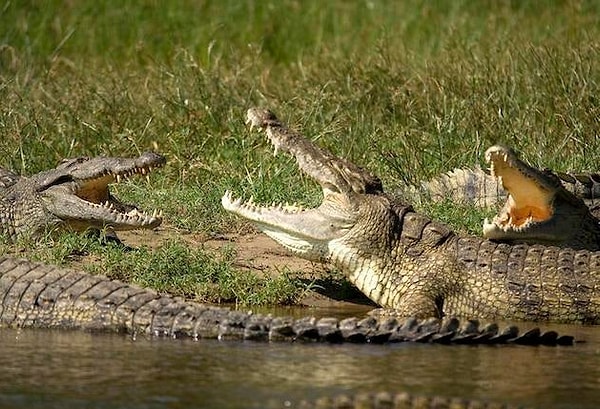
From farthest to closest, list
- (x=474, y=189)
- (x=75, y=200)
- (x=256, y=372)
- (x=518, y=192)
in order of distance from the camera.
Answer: (x=474, y=189) < (x=75, y=200) < (x=518, y=192) < (x=256, y=372)

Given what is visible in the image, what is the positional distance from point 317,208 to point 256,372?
2074 mm

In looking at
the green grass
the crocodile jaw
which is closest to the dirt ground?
the green grass

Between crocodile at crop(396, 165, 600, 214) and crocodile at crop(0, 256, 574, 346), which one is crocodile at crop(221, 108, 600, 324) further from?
crocodile at crop(396, 165, 600, 214)

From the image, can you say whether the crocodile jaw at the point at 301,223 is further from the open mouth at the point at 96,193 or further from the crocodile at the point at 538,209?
the crocodile at the point at 538,209

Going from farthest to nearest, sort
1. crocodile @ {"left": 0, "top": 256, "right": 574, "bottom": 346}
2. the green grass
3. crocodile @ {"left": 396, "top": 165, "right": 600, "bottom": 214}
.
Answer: the green grass < crocodile @ {"left": 396, "top": 165, "right": 600, "bottom": 214} < crocodile @ {"left": 0, "top": 256, "right": 574, "bottom": 346}

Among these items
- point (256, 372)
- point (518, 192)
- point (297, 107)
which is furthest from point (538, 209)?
point (256, 372)

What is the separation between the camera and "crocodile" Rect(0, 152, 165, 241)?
827 centimetres

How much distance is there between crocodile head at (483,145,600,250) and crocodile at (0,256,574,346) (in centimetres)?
140

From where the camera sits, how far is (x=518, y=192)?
323 inches

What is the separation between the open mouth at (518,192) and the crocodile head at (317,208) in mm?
625

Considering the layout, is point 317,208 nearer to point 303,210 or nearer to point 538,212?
point 303,210

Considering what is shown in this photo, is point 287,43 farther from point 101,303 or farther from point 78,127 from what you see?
point 101,303

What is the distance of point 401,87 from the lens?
10766 mm

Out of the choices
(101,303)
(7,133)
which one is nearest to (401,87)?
(7,133)
